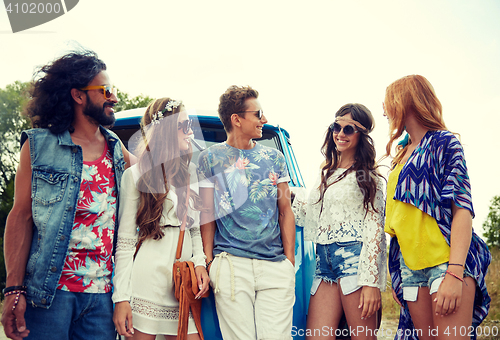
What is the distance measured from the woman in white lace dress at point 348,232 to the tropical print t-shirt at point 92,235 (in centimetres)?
127

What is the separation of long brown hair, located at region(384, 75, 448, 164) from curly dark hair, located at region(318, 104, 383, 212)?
0.38 metres

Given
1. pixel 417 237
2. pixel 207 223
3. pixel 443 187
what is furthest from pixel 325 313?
pixel 443 187

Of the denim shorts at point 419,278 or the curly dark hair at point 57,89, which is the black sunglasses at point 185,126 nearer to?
the curly dark hair at point 57,89

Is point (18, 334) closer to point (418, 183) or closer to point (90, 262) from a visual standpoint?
point (90, 262)

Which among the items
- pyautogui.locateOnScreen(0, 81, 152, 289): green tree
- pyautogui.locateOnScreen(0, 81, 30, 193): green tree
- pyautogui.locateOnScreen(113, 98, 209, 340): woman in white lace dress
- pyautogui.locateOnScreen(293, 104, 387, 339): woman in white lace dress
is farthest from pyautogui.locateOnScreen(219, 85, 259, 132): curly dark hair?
pyautogui.locateOnScreen(0, 81, 30, 193): green tree

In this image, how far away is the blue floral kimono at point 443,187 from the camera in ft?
6.70

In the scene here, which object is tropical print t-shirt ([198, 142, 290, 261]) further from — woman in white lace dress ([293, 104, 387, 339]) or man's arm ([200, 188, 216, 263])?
woman in white lace dress ([293, 104, 387, 339])

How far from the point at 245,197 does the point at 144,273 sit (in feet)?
2.35

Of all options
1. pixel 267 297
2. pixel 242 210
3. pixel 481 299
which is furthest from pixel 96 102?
pixel 481 299

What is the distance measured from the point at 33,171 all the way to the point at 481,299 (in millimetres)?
2315

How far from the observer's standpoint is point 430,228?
2094mm

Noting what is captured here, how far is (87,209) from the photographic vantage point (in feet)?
6.55

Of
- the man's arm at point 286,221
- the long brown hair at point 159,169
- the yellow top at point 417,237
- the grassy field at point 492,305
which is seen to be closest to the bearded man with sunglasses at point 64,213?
the long brown hair at point 159,169

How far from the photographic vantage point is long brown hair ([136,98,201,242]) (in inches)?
86.0
